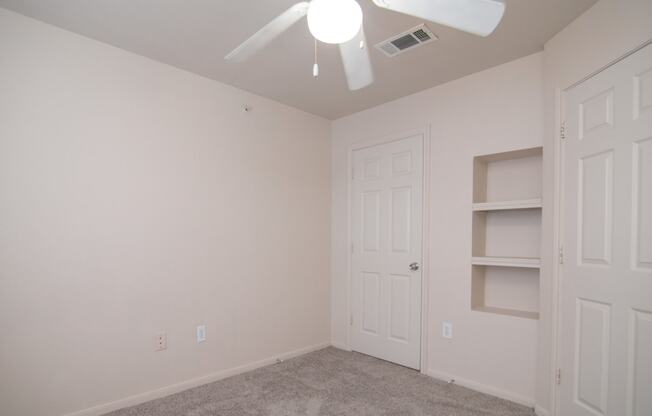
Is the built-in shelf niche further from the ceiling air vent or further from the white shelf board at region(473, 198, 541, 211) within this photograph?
the ceiling air vent

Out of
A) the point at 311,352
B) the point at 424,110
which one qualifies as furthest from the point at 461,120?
the point at 311,352

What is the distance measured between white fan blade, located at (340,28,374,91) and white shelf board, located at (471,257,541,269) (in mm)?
1701

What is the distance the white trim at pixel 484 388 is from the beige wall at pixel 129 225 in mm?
1287

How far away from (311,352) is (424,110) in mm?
2494

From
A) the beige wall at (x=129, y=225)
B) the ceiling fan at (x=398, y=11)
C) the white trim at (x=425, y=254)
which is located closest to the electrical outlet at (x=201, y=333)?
the beige wall at (x=129, y=225)

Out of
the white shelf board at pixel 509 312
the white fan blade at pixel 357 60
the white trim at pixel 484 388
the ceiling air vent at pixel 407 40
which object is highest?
the ceiling air vent at pixel 407 40

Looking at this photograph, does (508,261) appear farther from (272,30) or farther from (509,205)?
(272,30)

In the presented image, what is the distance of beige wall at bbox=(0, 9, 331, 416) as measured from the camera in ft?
6.75

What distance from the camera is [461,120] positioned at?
2893mm

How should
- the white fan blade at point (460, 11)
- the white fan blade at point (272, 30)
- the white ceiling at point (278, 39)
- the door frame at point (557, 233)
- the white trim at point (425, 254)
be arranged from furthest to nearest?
1. the white trim at point (425, 254)
2. the door frame at point (557, 233)
3. the white ceiling at point (278, 39)
4. the white fan blade at point (272, 30)
5. the white fan blade at point (460, 11)

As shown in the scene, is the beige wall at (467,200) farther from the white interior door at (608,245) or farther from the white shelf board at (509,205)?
the white interior door at (608,245)

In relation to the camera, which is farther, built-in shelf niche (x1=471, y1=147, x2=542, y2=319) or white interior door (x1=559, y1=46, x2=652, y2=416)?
built-in shelf niche (x1=471, y1=147, x2=542, y2=319)

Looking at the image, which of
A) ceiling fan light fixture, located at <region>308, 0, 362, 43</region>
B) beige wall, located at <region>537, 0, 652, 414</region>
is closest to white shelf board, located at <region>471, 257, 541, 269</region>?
beige wall, located at <region>537, 0, 652, 414</region>

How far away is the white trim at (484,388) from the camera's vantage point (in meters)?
2.44
